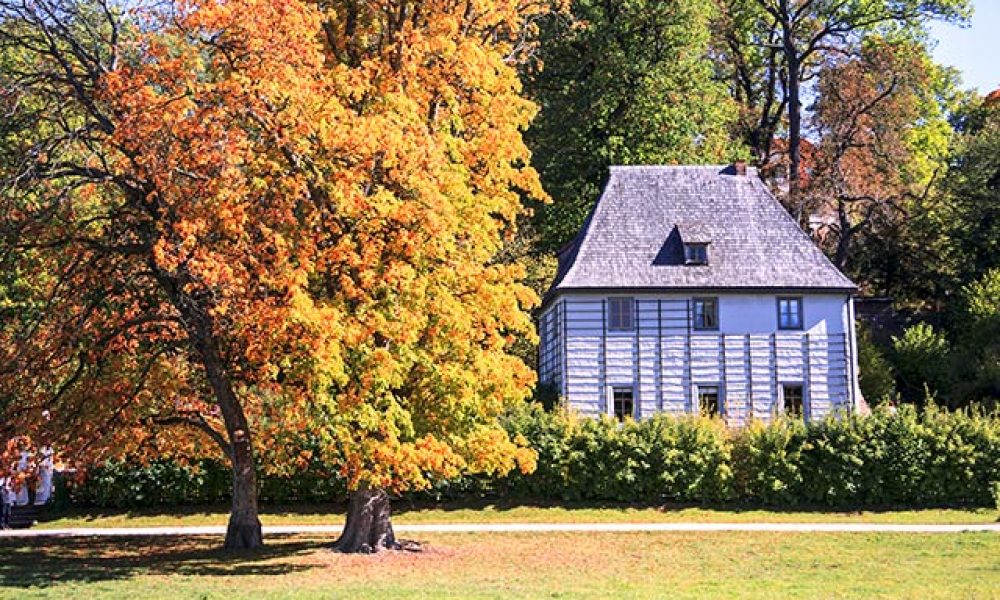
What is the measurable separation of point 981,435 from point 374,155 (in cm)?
1982

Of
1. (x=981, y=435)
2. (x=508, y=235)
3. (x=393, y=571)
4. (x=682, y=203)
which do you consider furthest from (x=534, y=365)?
(x=393, y=571)

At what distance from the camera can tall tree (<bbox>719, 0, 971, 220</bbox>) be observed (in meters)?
52.2

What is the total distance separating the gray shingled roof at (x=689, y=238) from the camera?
127 ft

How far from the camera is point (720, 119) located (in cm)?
4822

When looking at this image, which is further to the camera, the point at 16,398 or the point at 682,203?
the point at 682,203

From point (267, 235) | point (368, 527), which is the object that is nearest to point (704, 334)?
point (368, 527)

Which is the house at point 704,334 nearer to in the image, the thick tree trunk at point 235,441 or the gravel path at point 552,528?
the gravel path at point 552,528

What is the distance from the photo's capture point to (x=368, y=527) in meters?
21.9

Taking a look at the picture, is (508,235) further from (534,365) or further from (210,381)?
(534,365)

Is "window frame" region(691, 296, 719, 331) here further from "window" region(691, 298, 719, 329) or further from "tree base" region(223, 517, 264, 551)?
"tree base" region(223, 517, 264, 551)

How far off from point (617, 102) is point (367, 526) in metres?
28.0

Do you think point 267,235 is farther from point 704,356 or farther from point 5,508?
point 704,356

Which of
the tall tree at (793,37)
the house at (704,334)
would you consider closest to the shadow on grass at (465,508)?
the house at (704,334)

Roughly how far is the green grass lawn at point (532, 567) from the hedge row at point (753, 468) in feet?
18.5
